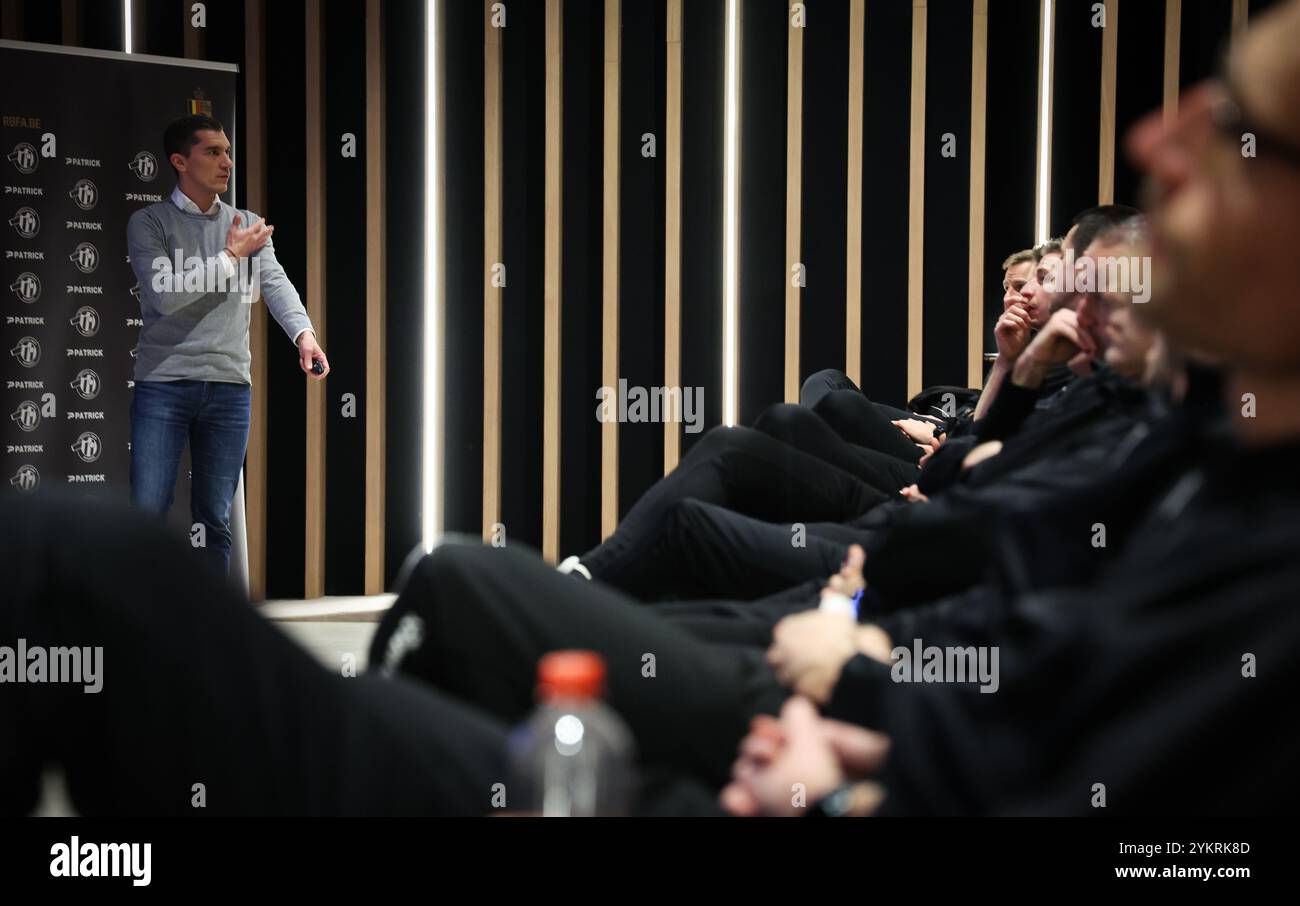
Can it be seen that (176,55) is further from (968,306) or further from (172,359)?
(968,306)

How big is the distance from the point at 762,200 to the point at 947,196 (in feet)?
2.57

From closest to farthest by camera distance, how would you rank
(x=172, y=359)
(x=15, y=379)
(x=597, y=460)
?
1. (x=172, y=359)
2. (x=15, y=379)
3. (x=597, y=460)

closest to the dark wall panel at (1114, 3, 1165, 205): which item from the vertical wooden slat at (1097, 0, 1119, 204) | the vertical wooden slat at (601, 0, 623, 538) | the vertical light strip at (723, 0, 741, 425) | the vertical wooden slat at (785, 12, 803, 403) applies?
the vertical wooden slat at (1097, 0, 1119, 204)

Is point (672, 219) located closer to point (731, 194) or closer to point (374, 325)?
point (731, 194)

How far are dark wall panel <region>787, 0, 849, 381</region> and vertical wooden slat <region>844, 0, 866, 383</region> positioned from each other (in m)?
0.05

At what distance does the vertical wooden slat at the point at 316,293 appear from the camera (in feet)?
14.5

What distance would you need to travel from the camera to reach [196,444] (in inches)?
141

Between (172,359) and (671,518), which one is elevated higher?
(172,359)

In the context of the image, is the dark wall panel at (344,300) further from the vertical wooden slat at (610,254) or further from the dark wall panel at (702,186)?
the dark wall panel at (702,186)

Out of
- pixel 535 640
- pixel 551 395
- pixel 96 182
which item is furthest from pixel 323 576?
pixel 535 640

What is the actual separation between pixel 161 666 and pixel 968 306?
4242 mm

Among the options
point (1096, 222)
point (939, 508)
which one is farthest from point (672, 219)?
point (939, 508)

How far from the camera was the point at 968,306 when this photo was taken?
15.2ft

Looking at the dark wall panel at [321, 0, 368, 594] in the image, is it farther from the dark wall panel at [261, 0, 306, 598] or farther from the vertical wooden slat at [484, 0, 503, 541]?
the vertical wooden slat at [484, 0, 503, 541]
